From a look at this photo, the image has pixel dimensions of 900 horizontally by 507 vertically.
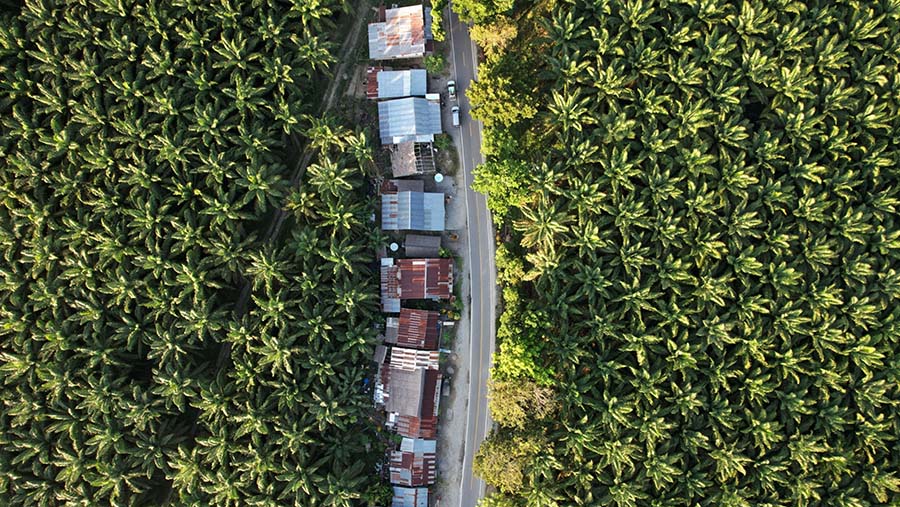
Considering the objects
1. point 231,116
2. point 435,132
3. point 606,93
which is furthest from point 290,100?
point 606,93

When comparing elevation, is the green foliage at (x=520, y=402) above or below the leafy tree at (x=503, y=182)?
below

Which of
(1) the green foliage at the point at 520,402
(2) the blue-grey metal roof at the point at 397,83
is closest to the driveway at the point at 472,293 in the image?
(2) the blue-grey metal roof at the point at 397,83

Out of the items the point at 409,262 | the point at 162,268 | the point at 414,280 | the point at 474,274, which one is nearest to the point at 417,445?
the point at 414,280

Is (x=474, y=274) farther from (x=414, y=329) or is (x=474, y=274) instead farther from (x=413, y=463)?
(x=413, y=463)

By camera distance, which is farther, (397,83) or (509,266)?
(397,83)

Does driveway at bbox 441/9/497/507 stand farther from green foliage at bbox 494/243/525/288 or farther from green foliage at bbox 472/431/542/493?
green foliage at bbox 472/431/542/493

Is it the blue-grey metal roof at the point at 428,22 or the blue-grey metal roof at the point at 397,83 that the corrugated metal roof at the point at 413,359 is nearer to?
the blue-grey metal roof at the point at 397,83

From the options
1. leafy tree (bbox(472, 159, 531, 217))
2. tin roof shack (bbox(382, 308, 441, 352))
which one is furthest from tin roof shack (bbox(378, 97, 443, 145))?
tin roof shack (bbox(382, 308, 441, 352))
